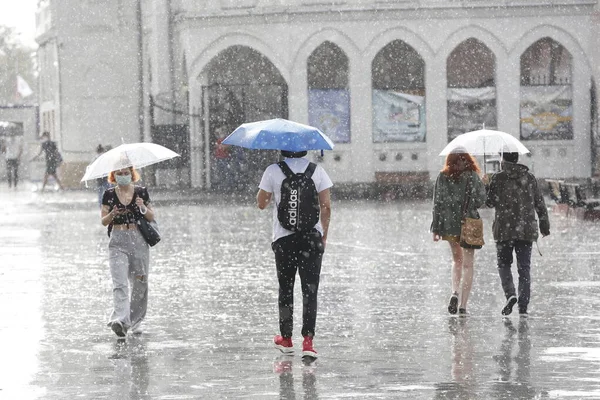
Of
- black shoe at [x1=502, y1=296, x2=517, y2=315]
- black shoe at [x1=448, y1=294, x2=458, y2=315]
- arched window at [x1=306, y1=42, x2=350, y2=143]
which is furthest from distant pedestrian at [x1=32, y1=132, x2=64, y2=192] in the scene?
black shoe at [x1=502, y1=296, x2=517, y2=315]

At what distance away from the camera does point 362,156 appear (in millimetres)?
41531

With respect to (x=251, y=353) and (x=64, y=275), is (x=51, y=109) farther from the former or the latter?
(x=251, y=353)

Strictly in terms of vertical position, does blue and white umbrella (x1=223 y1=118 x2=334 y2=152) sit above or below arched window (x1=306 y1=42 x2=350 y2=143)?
below

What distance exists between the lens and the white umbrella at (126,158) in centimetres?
1234

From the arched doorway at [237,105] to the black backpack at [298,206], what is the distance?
2994cm

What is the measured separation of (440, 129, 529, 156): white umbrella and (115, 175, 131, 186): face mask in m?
2.83

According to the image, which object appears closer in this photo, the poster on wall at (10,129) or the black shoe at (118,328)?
the black shoe at (118,328)

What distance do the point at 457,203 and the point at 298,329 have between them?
196 cm

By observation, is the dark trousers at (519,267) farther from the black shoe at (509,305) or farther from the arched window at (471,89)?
the arched window at (471,89)

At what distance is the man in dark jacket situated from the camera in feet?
44.0

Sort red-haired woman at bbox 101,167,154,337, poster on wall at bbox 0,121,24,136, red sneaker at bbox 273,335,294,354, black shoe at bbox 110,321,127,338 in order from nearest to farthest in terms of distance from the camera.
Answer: red sneaker at bbox 273,335,294,354
black shoe at bbox 110,321,127,338
red-haired woman at bbox 101,167,154,337
poster on wall at bbox 0,121,24,136

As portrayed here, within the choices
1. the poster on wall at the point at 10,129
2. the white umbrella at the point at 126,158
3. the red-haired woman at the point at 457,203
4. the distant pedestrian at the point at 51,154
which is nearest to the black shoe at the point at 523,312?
the red-haired woman at the point at 457,203

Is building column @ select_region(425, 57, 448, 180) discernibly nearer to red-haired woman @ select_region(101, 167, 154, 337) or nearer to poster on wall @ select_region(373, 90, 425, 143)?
poster on wall @ select_region(373, 90, 425, 143)

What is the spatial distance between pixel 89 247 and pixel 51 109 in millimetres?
35804
